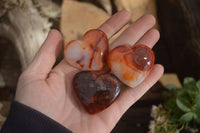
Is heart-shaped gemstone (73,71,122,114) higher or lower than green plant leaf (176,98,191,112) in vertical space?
higher

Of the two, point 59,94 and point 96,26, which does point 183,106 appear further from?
point 96,26

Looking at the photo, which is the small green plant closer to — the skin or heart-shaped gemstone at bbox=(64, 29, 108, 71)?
the skin

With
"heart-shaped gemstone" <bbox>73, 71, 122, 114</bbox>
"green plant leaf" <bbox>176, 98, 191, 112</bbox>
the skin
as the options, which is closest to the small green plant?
"green plant leaf" <bbox>176, 98, 191, 112</bbox>

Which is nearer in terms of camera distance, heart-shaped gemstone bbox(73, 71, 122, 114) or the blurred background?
heart-shaped gemstone bbox(73, 71, 122, 114)

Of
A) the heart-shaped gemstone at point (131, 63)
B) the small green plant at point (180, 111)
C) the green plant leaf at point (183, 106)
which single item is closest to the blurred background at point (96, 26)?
the small green plant at point (180, 111)

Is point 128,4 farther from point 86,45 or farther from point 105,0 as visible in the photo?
point 86,45

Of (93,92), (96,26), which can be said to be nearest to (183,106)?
(93,92)

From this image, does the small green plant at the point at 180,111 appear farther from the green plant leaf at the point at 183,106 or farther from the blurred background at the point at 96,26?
the blurred background at the point at 96,26
